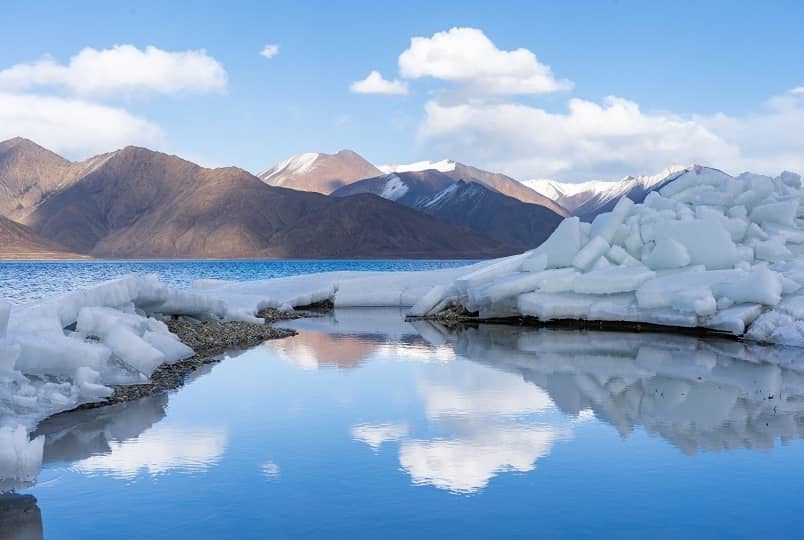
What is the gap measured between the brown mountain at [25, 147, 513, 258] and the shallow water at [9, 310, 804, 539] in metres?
127

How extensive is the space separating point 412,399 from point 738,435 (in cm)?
352

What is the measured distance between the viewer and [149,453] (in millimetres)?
6703

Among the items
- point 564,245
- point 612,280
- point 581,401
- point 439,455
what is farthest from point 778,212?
point 439,455

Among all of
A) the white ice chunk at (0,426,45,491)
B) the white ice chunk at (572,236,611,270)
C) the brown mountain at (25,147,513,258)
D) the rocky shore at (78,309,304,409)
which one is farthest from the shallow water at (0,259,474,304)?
the brown mountain at (25,147,513,258)

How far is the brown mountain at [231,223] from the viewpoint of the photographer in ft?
461

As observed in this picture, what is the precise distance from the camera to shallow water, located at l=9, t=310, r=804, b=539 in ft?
16.8

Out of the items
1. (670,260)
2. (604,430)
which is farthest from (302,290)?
(604,430)

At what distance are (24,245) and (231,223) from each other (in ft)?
116

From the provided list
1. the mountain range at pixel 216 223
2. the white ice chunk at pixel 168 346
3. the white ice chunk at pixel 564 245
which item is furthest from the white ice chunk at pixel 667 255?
the mountain range at pixel 216 223

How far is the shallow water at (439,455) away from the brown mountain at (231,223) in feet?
415

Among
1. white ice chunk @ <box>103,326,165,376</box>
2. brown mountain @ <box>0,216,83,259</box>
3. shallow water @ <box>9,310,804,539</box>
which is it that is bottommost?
shallow water @ <box>9,310,804,539</box>

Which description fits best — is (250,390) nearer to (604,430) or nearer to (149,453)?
(149,453)

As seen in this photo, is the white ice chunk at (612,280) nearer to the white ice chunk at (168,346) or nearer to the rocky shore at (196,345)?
the rocky shore at (196,345)

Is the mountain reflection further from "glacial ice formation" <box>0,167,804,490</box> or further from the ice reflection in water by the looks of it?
"glacial ice formation" <box>0,167,804,490</box>
